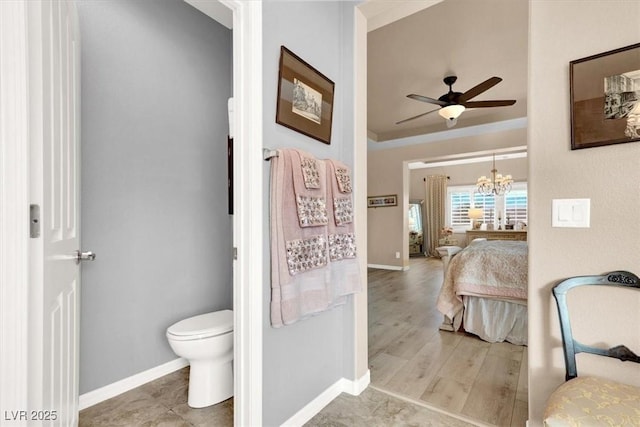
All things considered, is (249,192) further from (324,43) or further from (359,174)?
(324,43)

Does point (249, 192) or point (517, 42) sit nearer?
point (249, 192)

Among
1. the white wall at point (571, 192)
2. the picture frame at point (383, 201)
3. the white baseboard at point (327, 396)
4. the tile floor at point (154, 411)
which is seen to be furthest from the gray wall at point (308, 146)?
the picture frame at point (383, 201)

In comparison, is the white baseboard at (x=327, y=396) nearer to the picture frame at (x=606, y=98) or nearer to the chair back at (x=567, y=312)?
the chair back at (x=567, y=312)

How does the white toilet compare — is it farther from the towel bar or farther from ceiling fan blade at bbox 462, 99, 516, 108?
ceiling fan blade at bbox 462, 99, 516, 108

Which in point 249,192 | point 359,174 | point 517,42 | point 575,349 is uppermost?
point 517,42

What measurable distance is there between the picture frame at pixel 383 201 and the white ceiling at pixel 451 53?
6.09 ft

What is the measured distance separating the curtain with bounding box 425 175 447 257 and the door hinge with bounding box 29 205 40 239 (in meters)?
8.83

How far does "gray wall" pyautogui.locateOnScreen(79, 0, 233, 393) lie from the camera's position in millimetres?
1868

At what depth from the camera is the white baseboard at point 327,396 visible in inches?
62.7

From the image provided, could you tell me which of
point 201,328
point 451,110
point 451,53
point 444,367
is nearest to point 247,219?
point 201,328

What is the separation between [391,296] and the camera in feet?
14.1

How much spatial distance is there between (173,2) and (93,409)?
2803 millimetres

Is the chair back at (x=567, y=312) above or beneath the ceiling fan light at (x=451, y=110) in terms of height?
beneath

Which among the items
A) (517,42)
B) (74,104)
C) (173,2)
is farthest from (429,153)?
(74,104)
